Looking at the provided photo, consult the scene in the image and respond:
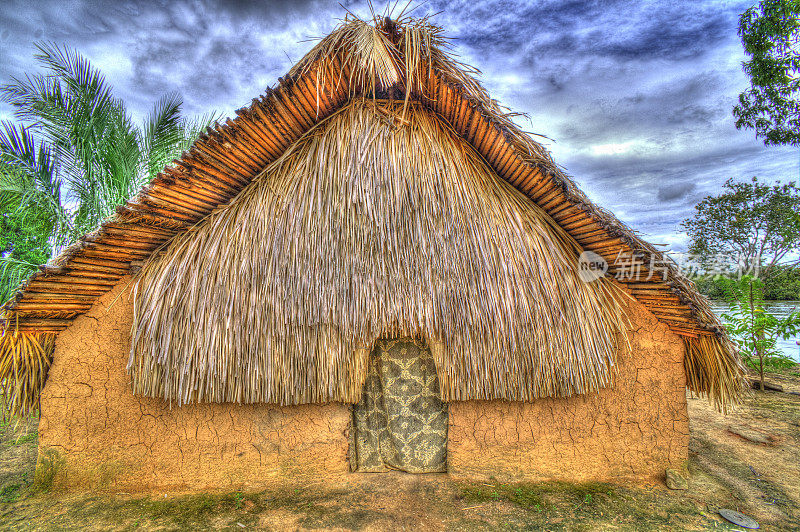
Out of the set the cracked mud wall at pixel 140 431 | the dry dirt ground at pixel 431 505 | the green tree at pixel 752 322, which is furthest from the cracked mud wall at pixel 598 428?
the green tree at pixel 752 322

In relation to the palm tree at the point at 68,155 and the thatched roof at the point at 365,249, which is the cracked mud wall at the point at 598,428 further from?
the palm tree at the point at 68,155

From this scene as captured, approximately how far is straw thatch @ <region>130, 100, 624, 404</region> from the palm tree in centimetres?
524

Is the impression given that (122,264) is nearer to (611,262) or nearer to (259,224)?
(259,224)

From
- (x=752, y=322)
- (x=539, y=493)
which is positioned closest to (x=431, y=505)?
(x=539, y=493)

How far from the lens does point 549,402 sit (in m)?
2.71

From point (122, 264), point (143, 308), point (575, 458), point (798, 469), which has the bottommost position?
point (798, 469)

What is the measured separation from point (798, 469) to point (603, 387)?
2270 millimetres

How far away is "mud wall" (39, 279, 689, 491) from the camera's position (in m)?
2.64

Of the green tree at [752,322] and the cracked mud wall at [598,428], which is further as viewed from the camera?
the green tree at [752,322]

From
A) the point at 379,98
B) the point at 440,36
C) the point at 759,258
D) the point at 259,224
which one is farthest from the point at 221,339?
the point at 759,258

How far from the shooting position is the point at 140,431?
105 inches

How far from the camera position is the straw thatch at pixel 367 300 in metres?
2.49

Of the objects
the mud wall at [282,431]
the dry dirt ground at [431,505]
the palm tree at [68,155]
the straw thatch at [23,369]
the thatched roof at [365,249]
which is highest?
the palm tree at [68,155]

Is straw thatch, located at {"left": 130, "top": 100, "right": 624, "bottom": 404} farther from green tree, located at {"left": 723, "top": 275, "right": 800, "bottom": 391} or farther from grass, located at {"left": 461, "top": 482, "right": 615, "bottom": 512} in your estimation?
green tree, located at {"left": 723, "top": 275, "right": 800, "bottom": 391}
